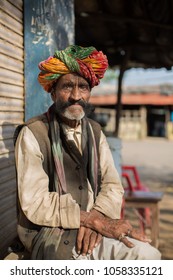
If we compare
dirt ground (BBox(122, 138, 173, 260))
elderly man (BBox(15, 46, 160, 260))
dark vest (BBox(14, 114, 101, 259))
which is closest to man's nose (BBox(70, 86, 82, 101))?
elderly man (BBox(15, 46, 160, 260))

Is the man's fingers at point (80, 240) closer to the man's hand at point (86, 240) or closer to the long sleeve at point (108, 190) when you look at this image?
the man's hand at point (86, 240)

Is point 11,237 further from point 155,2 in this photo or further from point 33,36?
point 155,2

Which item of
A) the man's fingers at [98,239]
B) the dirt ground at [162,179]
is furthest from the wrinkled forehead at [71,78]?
the dirt ground at [162,179]

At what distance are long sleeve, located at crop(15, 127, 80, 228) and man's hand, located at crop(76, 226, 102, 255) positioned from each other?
0.17 feet

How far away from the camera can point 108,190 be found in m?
2.42

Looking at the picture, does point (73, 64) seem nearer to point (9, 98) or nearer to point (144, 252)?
point (9, 98)

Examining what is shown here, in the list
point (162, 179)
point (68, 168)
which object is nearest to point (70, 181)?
point (68, 168)

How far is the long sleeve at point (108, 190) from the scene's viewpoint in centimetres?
231

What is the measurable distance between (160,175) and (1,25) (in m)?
8.65

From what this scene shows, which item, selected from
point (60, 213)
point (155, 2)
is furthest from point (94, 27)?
point (60, 213)

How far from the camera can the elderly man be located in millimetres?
2135

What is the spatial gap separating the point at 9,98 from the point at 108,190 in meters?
1.13
